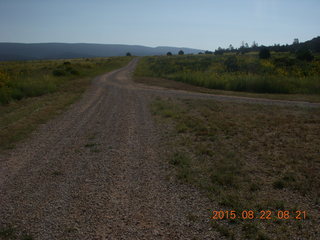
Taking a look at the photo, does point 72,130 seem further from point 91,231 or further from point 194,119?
point 91,231

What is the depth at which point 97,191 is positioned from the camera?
4297 millimetres

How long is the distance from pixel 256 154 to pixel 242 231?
110 inches

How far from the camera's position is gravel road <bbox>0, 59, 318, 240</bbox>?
11.0 feet

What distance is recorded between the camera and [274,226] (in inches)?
130

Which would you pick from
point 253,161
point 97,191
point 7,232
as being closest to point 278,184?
point 253,161
